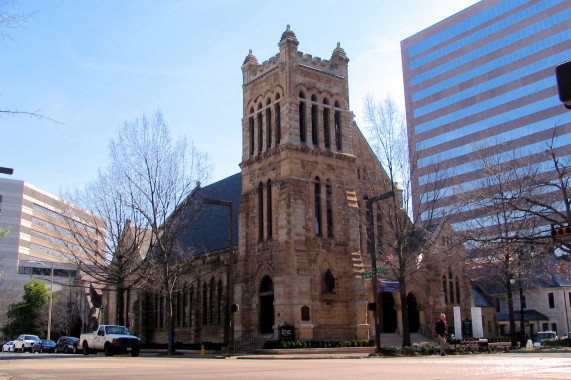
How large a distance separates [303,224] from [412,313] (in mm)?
10856

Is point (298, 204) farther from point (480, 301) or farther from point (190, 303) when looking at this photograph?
point (480, 301)

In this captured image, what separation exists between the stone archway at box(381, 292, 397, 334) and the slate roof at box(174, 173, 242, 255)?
427 inches

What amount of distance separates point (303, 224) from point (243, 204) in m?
5.31

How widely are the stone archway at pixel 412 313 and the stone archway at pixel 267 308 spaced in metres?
9.80

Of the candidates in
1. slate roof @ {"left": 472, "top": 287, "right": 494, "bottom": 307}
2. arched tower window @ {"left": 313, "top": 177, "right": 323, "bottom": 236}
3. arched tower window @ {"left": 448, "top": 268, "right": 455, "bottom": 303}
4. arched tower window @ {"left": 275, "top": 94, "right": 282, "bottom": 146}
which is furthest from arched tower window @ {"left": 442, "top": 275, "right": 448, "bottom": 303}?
arched tower window @ {"left": 275, "top": 94, "right": 282, "bottom": 146}

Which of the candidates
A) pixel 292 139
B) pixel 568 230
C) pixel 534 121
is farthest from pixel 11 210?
pixel 568 230

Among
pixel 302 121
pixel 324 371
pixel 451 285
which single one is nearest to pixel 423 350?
pixel 324 371

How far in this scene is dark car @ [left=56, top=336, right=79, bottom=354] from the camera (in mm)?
37188

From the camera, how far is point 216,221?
151 feet

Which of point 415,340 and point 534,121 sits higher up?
point 534,121

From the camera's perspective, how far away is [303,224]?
3309 cm

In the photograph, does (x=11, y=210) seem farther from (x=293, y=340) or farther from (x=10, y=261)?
(x=293, y=340)

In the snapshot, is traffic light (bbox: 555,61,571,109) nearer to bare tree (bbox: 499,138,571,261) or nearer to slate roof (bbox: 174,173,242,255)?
bare tree (bbox: 499,138,571,261)

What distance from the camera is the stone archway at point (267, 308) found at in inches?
1324
